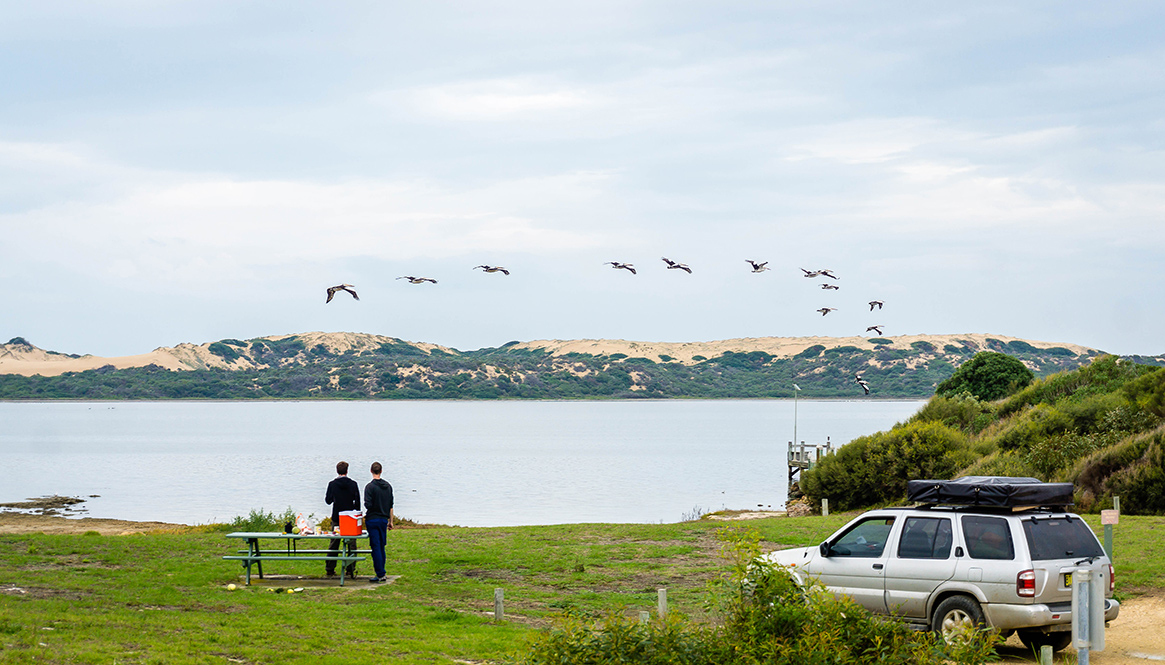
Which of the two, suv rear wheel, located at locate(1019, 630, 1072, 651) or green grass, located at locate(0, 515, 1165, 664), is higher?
suv rear wheel, located at locate(1019, 630, 1072, 651)

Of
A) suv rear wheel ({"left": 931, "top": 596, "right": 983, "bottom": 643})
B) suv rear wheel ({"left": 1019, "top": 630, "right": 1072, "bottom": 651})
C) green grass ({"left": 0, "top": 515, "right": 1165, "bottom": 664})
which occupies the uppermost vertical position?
suv rear wheel ({"left": 931, "top": 596, "right": 983, "bottom": 643})

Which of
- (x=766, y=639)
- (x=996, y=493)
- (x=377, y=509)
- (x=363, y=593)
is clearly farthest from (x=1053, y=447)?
(x=766, y=639)

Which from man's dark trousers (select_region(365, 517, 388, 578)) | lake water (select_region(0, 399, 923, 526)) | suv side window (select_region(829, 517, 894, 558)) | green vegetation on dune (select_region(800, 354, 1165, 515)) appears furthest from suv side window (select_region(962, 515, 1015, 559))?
lake water (select_region(0, 399, 923, 526))

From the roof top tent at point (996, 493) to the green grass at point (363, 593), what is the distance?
2764 millimetres

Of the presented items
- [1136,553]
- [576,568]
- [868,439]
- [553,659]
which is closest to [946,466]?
[868,439]

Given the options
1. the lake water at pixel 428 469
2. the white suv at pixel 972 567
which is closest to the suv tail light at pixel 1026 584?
the white suv at pixel 972 567

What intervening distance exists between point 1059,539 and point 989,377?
58.7 metres

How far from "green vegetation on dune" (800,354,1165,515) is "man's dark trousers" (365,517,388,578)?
20.1m

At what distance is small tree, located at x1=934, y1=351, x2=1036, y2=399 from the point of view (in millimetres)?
63844

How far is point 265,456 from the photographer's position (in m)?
86.1

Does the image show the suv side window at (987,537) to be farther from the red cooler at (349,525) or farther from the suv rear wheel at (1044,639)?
the red cooler at (349,525)

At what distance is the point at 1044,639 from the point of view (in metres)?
11.2

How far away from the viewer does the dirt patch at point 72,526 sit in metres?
33.5

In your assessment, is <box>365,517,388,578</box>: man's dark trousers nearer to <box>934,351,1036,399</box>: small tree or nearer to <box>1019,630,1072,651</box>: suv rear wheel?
<box>1019,630,1072,651</box>: suv rear wheel
